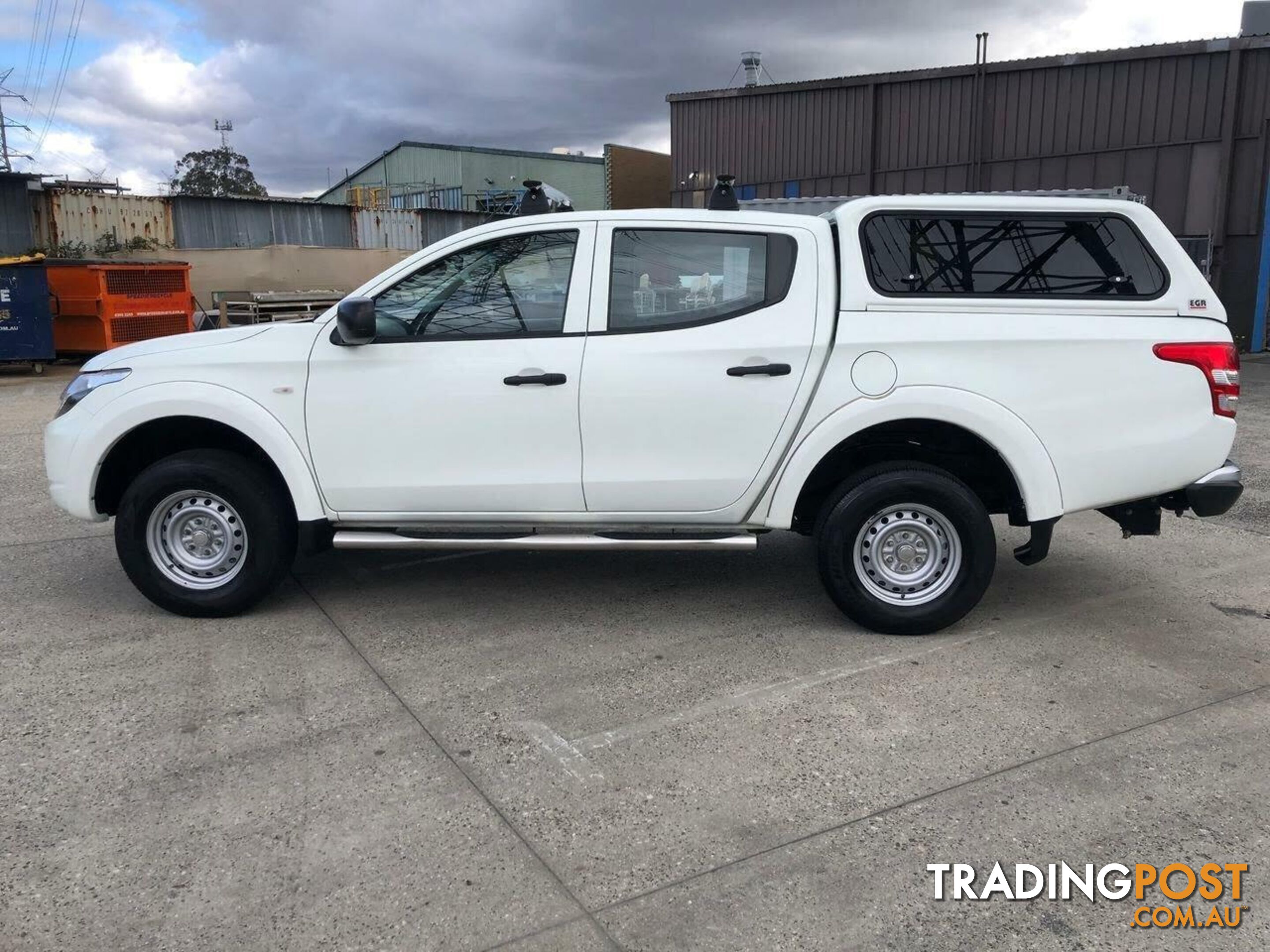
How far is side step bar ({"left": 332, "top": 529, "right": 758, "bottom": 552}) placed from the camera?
4730 mm

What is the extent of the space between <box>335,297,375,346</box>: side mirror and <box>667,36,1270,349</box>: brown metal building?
49.3 feet

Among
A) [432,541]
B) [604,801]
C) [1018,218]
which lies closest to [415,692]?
[432,541]

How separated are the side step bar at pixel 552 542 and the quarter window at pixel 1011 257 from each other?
136 centimetres

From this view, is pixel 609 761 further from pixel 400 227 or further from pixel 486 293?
pixel 400 227

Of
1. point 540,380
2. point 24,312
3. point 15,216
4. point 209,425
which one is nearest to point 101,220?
point 15,216

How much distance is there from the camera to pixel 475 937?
106 inches

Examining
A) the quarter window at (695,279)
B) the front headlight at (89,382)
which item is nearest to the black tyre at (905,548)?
the quarter window at (695,279)

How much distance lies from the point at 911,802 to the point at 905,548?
5.31 ft

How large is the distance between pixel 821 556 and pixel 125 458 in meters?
3.49

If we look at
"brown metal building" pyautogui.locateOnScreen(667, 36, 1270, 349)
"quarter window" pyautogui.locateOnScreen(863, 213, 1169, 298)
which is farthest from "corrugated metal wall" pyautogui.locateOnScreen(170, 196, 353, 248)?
"quarter window" pyautogui.locateOnScreen(863, 213, 1169, 298)

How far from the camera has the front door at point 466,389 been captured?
4676 mm

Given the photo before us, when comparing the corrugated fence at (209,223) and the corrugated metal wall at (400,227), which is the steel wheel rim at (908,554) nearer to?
the corrugated fence at (209,223)

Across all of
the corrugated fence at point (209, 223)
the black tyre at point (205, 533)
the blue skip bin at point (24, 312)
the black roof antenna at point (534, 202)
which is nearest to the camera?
the black tyre at point (205, 533)

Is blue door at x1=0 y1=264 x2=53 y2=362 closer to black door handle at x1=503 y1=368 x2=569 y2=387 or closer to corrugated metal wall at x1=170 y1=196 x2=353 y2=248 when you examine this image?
corrugated metal wall at x1=170 y1=196 x2=353 y2=248
